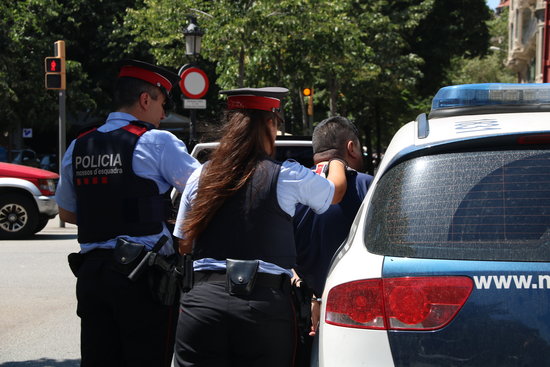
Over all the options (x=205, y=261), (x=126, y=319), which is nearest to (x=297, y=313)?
(x=205, y=261)

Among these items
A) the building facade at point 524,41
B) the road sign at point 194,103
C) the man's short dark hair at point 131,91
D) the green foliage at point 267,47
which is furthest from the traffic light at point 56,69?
the building facade at point 524,41

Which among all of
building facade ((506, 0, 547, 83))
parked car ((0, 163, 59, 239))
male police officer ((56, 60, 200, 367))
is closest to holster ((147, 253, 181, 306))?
male police officer ((56, 60, 200, 367))

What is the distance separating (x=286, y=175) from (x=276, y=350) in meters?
0.64

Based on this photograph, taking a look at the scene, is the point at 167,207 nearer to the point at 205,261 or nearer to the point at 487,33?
the point at 205,261

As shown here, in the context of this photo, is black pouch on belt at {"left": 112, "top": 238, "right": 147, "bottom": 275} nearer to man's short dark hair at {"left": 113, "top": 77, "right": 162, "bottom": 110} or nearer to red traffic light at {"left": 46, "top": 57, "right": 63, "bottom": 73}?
man's short dark hair at {"left": 113, "top": 77, "right": 162, "bottom": 110}

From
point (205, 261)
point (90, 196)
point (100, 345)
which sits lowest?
point (100, 345)

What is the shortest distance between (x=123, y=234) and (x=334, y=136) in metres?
1.16

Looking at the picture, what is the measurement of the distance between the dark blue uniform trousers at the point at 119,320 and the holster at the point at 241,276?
59 cm

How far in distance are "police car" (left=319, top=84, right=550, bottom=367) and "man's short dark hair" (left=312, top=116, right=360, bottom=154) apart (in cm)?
108

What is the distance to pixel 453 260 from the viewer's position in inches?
98.3

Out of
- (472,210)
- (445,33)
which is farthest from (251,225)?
(445,33)

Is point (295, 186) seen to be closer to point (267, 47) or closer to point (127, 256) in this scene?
point (127, 256)

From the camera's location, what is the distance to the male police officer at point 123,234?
3.30 metres

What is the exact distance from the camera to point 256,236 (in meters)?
2.91
